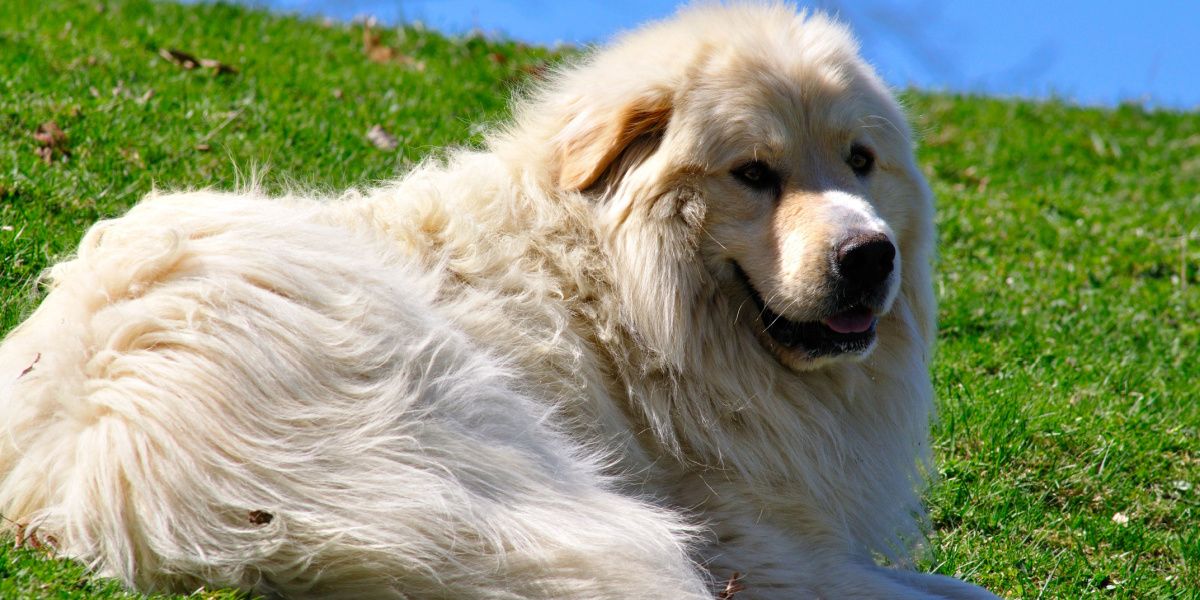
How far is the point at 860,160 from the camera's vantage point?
406 cm

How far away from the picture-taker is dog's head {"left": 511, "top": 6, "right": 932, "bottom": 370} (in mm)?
3771

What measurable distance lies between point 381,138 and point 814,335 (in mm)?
4145

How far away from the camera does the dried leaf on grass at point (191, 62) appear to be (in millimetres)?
7840

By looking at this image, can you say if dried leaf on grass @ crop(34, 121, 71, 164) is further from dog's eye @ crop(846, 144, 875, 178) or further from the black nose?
the black nose

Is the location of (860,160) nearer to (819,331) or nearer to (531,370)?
(819,331)

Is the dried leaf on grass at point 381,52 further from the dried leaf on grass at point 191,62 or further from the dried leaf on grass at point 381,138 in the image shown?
the dried leaf on grass at point 381,138

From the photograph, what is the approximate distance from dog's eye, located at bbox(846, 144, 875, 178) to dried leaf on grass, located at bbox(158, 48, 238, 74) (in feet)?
16.9

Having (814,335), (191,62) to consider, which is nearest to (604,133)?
(814,335)

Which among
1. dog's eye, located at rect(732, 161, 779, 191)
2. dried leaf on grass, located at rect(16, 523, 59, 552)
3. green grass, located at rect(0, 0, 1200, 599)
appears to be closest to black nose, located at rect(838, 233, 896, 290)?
dog's eye, located at rect(732, 161, 779, 191)

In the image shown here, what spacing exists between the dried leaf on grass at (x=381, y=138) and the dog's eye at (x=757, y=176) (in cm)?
379

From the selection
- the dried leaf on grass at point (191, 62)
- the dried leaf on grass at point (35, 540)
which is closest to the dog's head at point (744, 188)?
the dried leaf on grass at point (35, 540)

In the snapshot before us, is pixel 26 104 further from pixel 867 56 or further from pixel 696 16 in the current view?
Result: pixel 867 56

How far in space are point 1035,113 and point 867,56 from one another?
7.92 meters

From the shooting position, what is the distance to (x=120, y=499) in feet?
9.26
